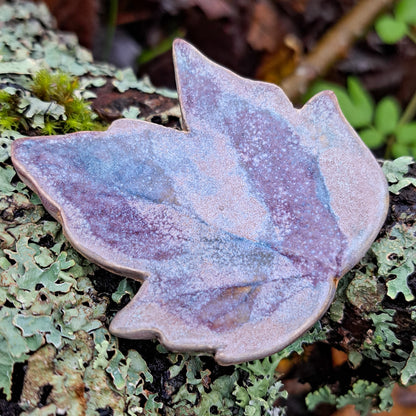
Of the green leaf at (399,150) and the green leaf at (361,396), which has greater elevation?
the green leaf at (399,150)

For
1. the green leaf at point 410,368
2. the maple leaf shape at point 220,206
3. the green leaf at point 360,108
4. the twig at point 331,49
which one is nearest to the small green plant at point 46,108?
the maple leaf shape at point 220,206

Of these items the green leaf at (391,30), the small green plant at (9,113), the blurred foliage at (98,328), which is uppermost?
the green leaf at (391,30)

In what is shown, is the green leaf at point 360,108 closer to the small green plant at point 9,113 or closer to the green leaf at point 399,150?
the green leaf at point 399,150

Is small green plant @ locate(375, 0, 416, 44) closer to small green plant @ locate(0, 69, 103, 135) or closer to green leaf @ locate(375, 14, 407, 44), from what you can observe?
green leaf @ locate(375, 14, 407, 44)

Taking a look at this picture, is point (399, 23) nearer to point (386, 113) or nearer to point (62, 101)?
point (386, 113)

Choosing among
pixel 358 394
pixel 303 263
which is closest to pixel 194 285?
pixel 303 263

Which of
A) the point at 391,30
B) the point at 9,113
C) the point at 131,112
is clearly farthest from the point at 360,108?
the point at 9,113

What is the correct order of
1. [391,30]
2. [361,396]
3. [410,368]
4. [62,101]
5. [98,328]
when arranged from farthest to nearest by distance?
[391,30] < [361,396] < [62,101] < [410,368] < [98,328]

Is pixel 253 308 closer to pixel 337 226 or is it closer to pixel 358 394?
pixel 337 226
